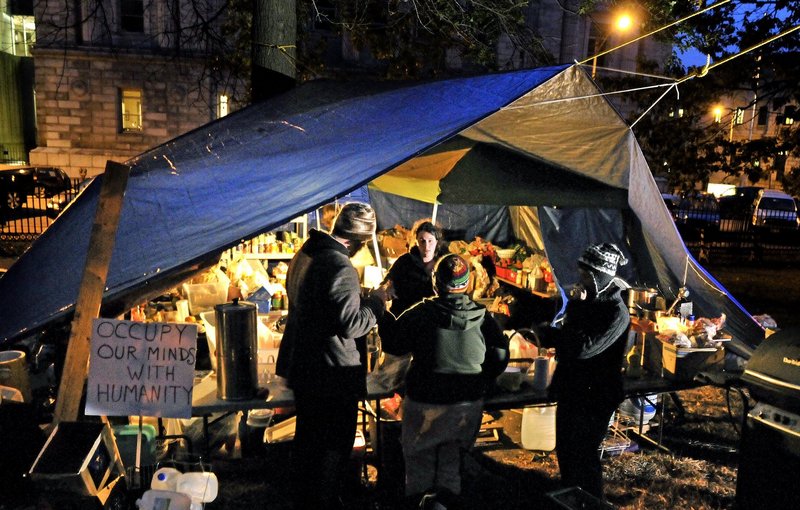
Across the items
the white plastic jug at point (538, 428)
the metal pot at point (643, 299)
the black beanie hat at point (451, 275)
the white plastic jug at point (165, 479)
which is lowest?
the white plastic jug at point (538, 428)

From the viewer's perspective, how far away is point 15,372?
4004 millimetres

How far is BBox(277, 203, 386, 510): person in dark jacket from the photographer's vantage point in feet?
10.8

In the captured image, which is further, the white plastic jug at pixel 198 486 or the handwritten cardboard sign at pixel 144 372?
the white plastic jug at pixel 198 486

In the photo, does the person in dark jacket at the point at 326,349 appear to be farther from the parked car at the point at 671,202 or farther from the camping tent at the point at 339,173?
the parked car at the point at 671,202

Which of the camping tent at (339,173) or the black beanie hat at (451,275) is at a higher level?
the camping tent at (339,173)

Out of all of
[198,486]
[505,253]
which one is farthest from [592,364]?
[505,253]

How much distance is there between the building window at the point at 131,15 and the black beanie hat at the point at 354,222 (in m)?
24.3

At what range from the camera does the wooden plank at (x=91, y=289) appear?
2.91m

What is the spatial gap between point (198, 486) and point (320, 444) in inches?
29.0

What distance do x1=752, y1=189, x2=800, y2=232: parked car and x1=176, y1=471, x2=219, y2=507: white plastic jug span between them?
67.9 feet

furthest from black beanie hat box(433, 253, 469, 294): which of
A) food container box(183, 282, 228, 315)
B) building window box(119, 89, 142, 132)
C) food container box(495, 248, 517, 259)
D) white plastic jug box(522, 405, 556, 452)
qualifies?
Answer: building window box(119, 89, 142, 132)

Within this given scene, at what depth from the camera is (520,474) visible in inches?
187

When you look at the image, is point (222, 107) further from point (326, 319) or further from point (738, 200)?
point (326, 319)

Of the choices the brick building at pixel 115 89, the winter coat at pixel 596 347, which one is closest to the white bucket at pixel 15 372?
the winter coat at pixel 596 347
